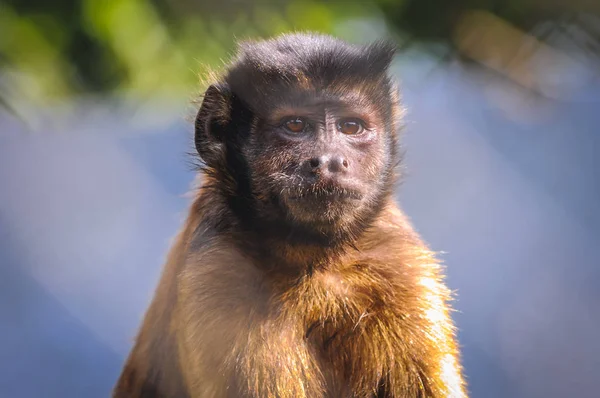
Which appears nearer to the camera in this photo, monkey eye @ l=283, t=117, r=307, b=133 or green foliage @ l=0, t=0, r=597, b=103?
green foliage @ l=0, t=0, r=597, b=103

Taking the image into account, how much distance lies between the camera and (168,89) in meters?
1.52

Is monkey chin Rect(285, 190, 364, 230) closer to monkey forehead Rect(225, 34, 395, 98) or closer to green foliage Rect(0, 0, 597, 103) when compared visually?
monkey forehead Rect(225, 34, 395, 98)

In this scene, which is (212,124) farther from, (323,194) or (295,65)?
(323,194)

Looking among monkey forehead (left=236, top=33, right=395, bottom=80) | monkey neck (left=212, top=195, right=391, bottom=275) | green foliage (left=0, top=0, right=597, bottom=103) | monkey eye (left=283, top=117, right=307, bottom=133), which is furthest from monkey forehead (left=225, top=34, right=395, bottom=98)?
green foliage (left=0, top=0, right=597, bottom=103)

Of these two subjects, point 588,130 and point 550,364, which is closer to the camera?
point 588,130

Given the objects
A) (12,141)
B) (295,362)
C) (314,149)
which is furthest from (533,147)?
(12,141)

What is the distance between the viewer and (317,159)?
2283 mm

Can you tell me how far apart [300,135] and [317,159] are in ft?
0.47

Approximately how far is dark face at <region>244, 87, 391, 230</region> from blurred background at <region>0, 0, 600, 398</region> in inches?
10.0

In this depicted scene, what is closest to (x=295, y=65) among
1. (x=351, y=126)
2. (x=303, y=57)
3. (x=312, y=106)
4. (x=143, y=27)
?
(x=303, y=57)

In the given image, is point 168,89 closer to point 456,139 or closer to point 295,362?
point 295,362

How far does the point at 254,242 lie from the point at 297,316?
0.28 meters

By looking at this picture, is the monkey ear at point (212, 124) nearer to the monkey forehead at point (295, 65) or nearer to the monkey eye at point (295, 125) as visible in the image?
the monkey forehead at point (295, 65)

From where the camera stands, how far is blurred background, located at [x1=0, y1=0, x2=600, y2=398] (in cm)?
134
